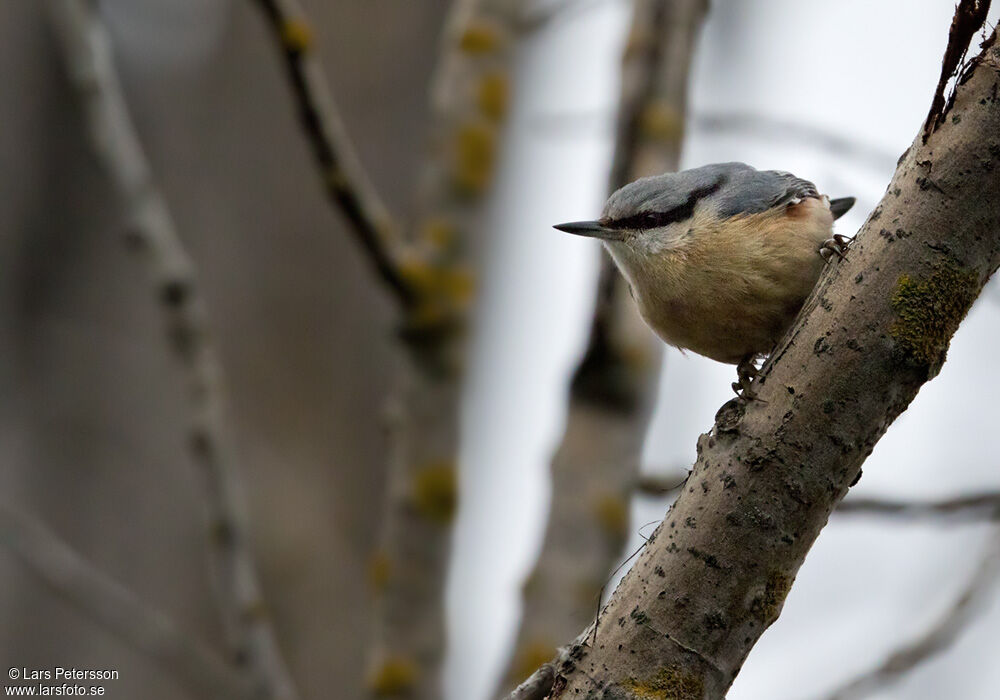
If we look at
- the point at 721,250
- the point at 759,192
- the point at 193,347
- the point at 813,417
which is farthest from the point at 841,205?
the point at 193,347

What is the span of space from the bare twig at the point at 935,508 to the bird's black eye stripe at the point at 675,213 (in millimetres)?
822

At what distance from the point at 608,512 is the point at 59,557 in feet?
4.97

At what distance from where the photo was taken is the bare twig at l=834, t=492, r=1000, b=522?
246cm

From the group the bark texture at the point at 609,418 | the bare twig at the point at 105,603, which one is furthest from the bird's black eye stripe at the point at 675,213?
the bare twig at the point at 105,603

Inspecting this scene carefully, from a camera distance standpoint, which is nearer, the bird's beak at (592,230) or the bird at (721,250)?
the bird at (721,250)

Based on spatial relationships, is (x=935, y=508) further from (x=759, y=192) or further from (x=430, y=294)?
(x=430, y=294)

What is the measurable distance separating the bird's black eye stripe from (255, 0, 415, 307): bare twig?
0.70m

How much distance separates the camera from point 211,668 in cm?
285

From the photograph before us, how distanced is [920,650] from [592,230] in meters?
1.32

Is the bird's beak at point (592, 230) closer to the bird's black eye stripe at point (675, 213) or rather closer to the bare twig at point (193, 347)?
the bird's black eye stripe at point (675, 213)

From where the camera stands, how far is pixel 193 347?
2797 millimetres

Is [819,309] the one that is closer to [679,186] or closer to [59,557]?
[679,186]

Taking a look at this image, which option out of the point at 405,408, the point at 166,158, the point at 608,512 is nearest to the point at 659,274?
the point at 608,512

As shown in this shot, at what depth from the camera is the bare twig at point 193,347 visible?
8.95 ft
